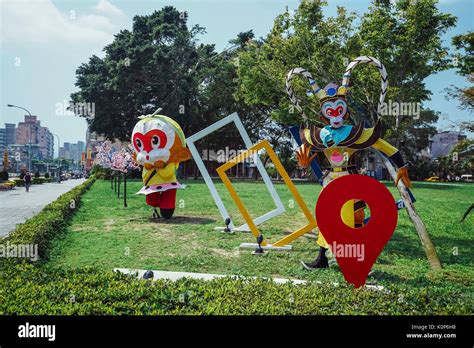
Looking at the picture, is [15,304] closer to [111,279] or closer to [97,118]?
[111,279]

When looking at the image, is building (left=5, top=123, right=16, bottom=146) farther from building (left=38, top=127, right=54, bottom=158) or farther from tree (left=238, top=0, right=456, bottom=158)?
tree (left=238, top=0, right=456, bottom=158)

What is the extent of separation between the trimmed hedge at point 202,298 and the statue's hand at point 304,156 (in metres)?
2.54

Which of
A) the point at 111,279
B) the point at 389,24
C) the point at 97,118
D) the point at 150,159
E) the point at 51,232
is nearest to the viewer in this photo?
the point at 111,279

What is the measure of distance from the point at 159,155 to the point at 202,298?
7.65 meters

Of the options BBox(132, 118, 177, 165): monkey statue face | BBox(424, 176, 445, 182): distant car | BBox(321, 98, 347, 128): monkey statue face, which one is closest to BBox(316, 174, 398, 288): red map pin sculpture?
BBox(321, 98, 347, 128): monkey statue face

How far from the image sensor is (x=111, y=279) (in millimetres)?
4855

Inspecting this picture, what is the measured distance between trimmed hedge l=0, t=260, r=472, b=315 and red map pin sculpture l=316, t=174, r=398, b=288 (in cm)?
60

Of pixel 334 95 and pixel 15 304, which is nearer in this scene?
pixel 15 304

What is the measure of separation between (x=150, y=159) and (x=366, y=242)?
763 cm

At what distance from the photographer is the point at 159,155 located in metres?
11.5

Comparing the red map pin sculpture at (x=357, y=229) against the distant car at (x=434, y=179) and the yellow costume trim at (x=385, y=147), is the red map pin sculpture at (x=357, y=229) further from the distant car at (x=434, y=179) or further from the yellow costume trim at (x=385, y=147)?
the distant car at (x=434, y=179)
